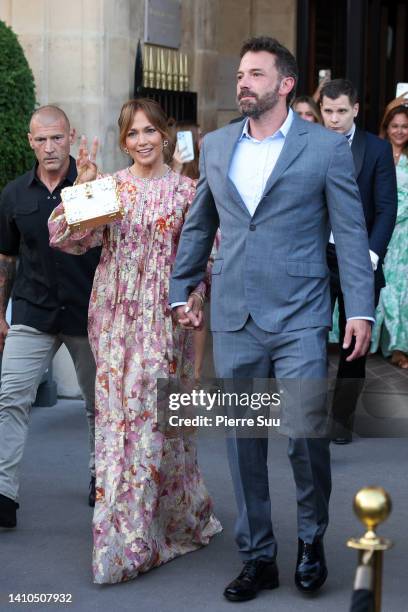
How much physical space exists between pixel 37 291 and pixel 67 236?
0.75m

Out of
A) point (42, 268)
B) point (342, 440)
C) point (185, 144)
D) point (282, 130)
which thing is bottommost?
point (342, 440)

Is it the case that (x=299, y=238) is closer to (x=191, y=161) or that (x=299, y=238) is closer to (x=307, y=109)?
(x=307, y=109)

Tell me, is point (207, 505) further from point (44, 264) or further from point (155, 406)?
point (44, 264)

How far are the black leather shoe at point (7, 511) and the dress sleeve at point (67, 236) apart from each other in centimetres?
121

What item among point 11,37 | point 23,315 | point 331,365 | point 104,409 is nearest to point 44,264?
point 23,315

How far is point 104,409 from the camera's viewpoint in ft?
18.3

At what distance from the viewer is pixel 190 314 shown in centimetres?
532

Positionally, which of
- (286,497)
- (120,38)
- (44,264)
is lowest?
(286,497)

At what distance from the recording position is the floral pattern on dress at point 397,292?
9.76 meters

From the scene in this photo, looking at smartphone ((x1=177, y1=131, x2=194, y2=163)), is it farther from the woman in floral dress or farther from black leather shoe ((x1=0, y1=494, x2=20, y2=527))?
black leather shoe ((x1=0, y1=494, x2=20, y2=527))

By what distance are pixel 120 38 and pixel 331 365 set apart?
9.33 feet

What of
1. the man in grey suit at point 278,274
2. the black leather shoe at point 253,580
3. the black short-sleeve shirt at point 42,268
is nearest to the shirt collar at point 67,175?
the black short-sleeve shirt at point 42,268

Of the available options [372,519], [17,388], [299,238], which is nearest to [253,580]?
[299,238]
